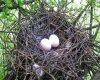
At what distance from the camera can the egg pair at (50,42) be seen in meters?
3.29

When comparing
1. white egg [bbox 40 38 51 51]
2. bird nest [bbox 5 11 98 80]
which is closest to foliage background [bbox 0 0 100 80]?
bird nest [bbox 5 11 98 80]

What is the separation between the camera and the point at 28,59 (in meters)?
3.18

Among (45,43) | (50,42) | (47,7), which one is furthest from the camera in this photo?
(47,7)

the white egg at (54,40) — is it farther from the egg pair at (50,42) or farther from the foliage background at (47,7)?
the foliage background at (47,7)

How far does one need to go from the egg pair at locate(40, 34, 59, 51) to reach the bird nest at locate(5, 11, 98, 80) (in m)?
0.03

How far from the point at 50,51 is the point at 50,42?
9 cm

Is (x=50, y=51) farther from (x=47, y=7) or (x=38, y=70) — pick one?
(x=47, y=7)

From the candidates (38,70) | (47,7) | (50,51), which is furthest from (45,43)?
(47,7)

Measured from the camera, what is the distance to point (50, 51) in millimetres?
3303

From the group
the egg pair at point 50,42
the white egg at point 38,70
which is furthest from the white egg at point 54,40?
the white egg at point 38,70

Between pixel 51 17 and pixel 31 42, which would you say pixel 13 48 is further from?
pixel 51 17

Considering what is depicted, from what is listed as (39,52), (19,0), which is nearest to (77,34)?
(39,52)

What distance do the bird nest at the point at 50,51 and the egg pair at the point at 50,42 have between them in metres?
0.03

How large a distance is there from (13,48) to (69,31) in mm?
465
